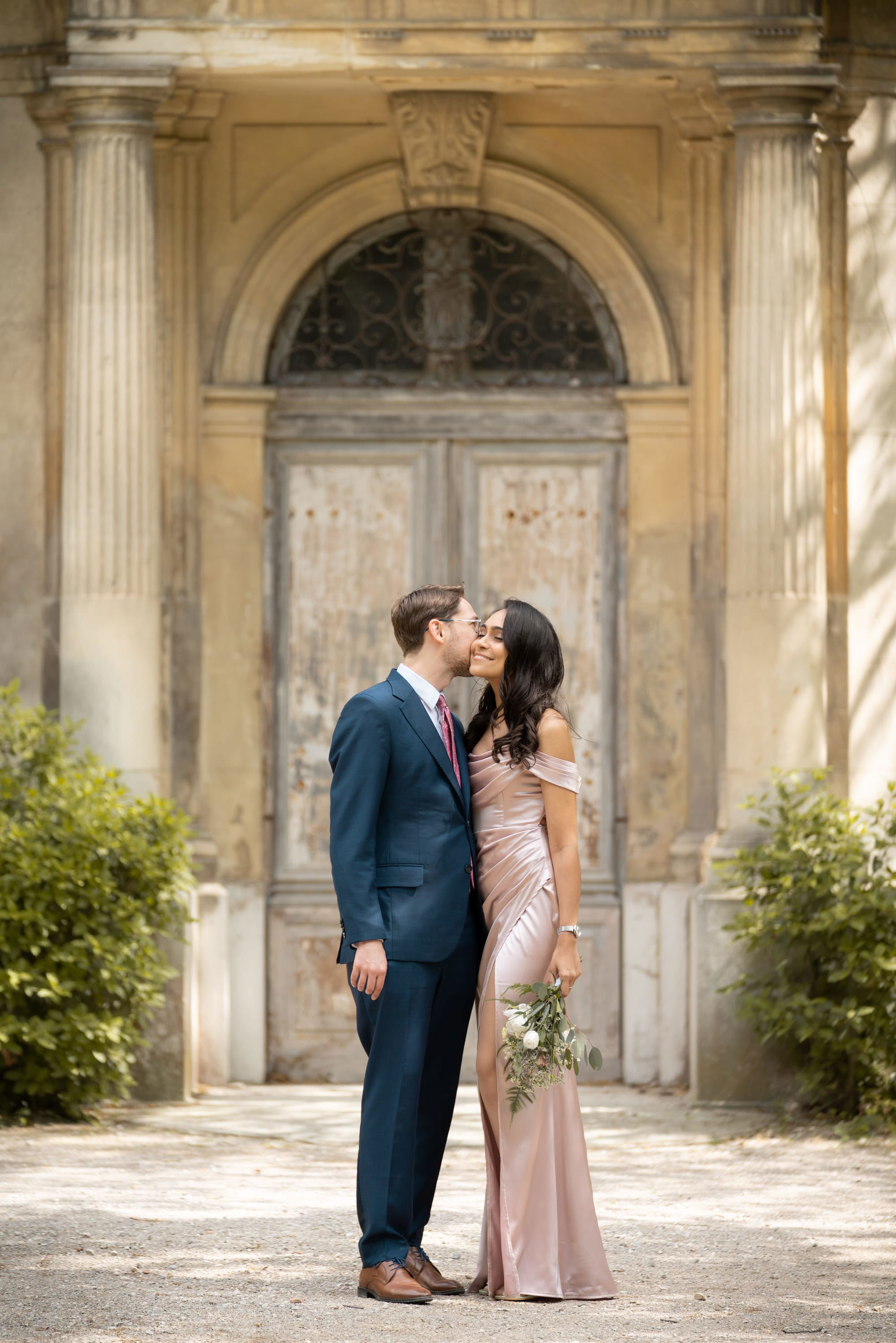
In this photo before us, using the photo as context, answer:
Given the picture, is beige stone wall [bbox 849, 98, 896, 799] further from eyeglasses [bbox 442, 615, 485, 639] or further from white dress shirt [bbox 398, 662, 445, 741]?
white dress shirt [bbox 398, 662, 445, 741]

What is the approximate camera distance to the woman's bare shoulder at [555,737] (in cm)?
506

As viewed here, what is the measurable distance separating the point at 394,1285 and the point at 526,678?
162cm

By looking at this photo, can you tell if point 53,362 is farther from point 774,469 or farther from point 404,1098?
point 404,1098

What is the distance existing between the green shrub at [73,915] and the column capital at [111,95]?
253cm

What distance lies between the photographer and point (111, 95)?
8.21 m

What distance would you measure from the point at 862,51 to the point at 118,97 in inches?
139

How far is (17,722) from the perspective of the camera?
8070mm

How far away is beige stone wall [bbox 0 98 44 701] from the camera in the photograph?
9.07 metres

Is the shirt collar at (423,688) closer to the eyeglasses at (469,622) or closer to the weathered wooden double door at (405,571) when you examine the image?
the eyeglasses at (469,622)

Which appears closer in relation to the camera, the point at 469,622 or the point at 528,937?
the point at 528,937

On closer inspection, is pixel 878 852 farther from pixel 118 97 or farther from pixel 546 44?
pixel 118 97

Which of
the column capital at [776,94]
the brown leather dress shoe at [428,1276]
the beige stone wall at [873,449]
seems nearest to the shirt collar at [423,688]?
the brown leather dress shoe at [428,1276]

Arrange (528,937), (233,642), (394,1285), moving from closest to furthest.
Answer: (394,1285)
(528,937)
(233,642)

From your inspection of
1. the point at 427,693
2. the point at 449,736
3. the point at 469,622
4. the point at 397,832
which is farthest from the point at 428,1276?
the point at 469,622
